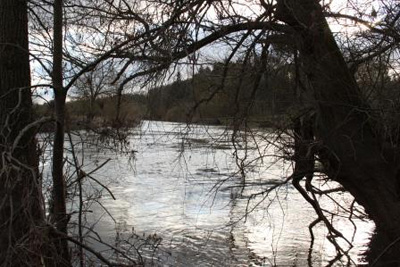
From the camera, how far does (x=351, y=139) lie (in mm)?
8203

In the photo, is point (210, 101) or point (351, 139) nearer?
point (351, 139)

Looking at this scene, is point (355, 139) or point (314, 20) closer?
point (314, 20)

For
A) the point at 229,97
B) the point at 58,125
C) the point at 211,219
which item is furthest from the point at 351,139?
the point at 211,219

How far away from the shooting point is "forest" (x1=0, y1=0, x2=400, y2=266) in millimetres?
6797

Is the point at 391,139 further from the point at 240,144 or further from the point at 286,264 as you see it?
the point at 286,264

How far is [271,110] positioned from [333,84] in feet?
3.42

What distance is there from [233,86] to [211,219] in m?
5.80

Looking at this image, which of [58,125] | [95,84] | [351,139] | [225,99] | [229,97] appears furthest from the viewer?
[225,99]

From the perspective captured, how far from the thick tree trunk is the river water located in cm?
90

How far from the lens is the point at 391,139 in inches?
313

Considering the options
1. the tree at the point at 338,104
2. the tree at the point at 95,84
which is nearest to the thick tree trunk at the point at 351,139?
the tree at the point at 338,104

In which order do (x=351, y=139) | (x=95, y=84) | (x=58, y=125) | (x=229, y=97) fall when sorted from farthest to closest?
(x=229, y=97) → (x=351, y=139) → (x=95, y=84) → (x=58, y=125)

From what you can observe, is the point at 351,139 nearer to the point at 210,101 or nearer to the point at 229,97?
the point at 229,97

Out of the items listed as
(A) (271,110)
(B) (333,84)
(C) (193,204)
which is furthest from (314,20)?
(C) (193,204)
